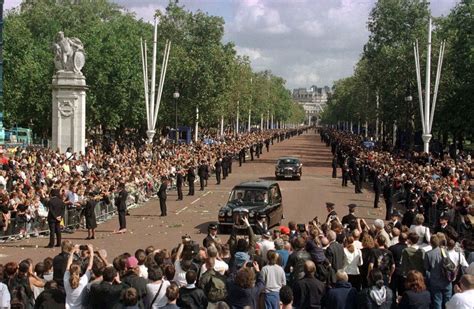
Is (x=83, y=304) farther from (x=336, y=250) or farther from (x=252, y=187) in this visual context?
(x=252, y=187)

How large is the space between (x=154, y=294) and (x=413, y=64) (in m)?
53.5

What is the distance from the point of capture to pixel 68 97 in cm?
3819

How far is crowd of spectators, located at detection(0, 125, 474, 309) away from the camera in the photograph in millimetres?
9531

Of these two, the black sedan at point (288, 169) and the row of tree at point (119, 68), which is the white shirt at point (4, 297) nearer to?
the black sedan at point (288, 169)

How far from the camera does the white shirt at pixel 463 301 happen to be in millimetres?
8555

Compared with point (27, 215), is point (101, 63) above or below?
above

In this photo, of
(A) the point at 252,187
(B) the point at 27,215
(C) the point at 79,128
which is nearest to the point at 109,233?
(B) the point at 27,215

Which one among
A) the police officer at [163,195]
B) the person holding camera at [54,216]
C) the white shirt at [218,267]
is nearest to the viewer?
the white shirt at [218,267]

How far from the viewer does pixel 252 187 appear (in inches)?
918

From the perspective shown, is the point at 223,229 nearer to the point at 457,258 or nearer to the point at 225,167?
the point at 457,258

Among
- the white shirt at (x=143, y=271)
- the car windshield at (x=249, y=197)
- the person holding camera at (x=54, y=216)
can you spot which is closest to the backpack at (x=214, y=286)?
the white shirt at (x=143, y=271)

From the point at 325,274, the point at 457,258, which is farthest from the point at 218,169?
the point at 325,274

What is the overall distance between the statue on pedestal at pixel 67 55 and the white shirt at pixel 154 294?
1197 inches

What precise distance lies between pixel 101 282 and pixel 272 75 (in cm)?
15738
